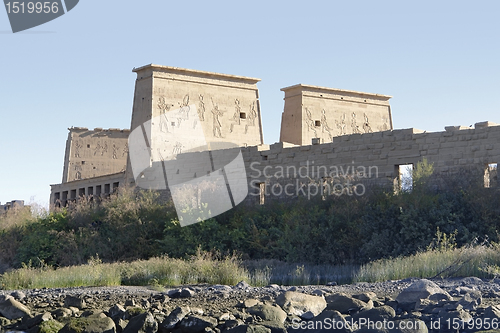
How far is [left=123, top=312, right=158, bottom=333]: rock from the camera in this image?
1070 centimetres

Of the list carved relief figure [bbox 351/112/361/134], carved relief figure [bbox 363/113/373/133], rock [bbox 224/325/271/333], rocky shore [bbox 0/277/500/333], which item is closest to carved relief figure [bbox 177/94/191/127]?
carved relief figure [bbox 351/112/361/134]

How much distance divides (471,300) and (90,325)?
595 centimetres

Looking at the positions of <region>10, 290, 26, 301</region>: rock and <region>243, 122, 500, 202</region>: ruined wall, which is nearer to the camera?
<region>10, 290, 26, 301</region>: rock

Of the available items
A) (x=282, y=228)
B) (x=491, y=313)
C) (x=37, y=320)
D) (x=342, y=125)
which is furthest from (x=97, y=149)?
(x=491, y=313)

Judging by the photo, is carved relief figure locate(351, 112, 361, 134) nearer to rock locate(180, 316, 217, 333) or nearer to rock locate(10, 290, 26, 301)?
rock locate(10, 290, 26, 301)

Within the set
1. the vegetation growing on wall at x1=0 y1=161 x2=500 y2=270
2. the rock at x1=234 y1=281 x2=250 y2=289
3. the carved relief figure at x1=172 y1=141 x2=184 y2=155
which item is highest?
the carved relief figure at x1=172 y1=141 x2=184 y2=155

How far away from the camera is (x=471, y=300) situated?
1090 cm

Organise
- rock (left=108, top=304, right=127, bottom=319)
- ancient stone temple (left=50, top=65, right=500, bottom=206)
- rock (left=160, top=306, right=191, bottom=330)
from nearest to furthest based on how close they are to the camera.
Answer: rock (left=160, top=306, right=191, bottom=330) → rock (left=108, top=304, right=127, bottom=319) → ancient stone temple (left=50, top=65, right=500, bottom=206)

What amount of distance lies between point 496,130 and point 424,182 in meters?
2.46

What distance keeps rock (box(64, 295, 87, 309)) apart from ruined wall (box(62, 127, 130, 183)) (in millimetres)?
28261

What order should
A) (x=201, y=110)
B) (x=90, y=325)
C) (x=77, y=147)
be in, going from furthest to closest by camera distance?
(x=77, y=147) → (x=201, y=110) → (x=90, y=325)

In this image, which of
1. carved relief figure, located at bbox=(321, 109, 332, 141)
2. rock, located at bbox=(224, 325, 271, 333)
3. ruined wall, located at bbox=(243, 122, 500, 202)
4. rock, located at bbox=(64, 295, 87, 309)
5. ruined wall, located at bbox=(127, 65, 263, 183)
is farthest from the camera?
carved relief figure, located at bbox=(321, 109, 332, 141)

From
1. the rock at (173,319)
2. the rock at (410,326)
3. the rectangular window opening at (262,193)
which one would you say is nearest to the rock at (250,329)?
the rock at (173,319)

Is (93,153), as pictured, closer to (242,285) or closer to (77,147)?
(77,147)
